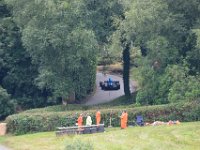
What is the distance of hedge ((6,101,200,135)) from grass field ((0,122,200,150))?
4.74 feet

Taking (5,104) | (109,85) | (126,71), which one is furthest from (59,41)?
(109,85)

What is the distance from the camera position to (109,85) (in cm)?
6344

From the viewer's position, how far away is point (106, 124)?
123 feet

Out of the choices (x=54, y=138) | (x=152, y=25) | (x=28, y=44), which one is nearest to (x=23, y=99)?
(x=28, y=44)

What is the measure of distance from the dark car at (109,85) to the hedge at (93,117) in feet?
83.9

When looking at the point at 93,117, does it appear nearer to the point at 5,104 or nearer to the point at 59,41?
the point at 59,41

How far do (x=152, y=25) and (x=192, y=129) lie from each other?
10.9 meters

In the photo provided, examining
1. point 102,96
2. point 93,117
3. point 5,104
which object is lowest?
point 93,117

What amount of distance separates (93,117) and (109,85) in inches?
1026

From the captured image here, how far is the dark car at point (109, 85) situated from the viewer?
63.6m

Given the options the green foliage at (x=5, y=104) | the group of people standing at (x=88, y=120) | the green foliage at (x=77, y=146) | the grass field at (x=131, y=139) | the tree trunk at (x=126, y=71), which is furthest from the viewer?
the tree trunk at (x=126, y=71)

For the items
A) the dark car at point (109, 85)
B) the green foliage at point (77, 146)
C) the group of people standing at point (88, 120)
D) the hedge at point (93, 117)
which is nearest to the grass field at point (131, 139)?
the group of people standing at point (88, 120)

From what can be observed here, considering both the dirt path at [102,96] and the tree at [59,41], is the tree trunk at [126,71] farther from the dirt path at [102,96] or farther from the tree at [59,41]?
the tree at [59,41]

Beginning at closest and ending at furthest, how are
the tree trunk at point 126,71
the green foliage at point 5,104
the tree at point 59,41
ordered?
1. the tree at point 59,41
2. the green foliage at point 5,104
3. the tree trunk at point 126,71
